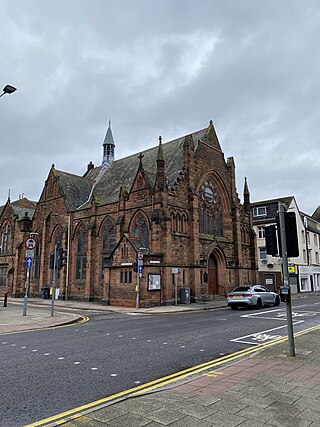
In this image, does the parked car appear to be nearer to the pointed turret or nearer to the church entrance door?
the church entrance door

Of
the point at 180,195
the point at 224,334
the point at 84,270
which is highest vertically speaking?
the point at 180,195

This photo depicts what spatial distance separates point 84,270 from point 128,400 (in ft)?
95.1

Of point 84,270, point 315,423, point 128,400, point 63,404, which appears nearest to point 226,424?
point 315,423

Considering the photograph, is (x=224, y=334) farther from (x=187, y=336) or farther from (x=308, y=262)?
(x=308, y=262)

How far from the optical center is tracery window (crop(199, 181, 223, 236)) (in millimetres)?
32094

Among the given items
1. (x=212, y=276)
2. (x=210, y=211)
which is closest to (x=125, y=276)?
(x=212, y=276)

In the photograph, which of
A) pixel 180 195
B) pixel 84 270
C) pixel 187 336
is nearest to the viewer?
pixel 187 336

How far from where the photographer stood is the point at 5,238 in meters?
43.6

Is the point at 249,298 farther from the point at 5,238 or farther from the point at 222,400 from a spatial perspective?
the point at 5,238

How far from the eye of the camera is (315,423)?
4.20 meters

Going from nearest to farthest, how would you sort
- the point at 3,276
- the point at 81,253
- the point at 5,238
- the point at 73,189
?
the point at 81,253 < the point at 73,189 < the point at 3,276 < the point at 5,238

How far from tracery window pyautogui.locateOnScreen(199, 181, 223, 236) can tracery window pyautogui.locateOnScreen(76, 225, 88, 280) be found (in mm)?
11280

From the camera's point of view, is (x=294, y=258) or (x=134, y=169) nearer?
(x=134, y=169)

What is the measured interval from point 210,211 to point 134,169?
30.4 ft
